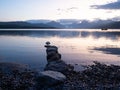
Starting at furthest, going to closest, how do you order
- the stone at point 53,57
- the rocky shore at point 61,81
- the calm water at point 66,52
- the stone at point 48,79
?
the calm water at point 66,52 < the stone at point 53,57 < the rocky shore at point 61,81 < the stone at point 48,79

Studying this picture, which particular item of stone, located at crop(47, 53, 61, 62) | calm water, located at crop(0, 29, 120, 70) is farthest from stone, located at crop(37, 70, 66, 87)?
stone, located at crop(47, 53, 61, 62)

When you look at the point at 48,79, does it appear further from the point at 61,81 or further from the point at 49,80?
the point at 61,81

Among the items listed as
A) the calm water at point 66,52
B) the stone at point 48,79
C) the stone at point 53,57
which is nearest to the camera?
the stone at point 48,79

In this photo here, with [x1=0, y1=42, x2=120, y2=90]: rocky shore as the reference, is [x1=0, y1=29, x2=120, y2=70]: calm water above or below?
below

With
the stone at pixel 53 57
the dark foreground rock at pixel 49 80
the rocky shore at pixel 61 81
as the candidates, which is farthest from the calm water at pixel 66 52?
the dark foreground rock at pixel 49 80

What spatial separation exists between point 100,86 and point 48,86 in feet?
13.3

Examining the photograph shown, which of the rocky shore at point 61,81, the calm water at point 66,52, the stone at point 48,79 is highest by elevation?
the stone at point 48,79

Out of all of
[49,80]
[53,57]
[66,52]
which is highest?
[49,80]

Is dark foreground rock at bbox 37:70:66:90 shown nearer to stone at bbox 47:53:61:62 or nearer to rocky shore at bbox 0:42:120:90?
rocky shore at bbox 0:42:120:90

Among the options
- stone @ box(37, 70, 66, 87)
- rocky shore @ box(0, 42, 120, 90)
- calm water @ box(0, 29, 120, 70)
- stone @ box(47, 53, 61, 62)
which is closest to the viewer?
stone @ box(37, 70, 66, 87)

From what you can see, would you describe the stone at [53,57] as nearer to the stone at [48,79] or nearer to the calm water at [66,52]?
the calm water at [66,52]

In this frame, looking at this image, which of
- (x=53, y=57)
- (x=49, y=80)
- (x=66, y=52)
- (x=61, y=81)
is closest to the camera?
(x=49, y=80)

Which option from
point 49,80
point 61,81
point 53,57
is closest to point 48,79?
point 49,80

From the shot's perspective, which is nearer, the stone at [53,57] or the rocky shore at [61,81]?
the rocky shore at [61,81]
